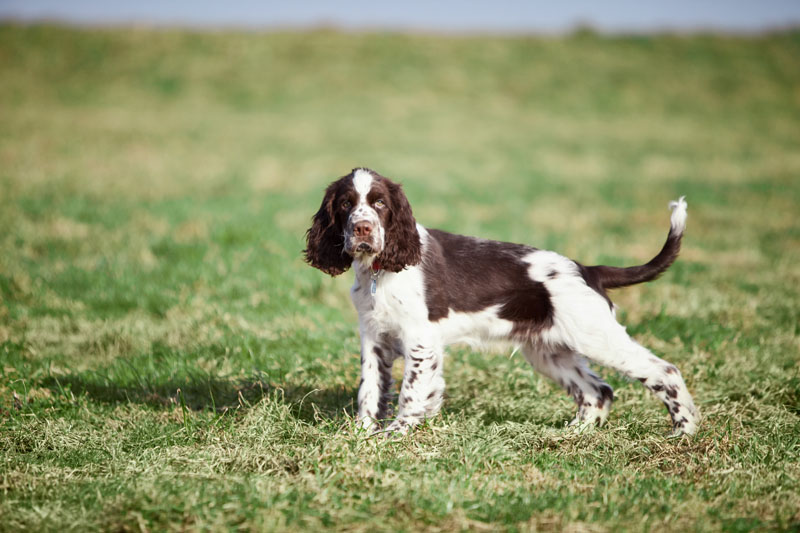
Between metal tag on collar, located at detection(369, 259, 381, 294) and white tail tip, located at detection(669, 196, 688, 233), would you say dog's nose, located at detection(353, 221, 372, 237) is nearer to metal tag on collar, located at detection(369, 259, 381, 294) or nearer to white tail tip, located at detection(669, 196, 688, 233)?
metal tag on collar, located at detection(369, 259, 381, 294)

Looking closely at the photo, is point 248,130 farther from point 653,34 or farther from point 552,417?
point 653,34

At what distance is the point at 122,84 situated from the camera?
2848cm

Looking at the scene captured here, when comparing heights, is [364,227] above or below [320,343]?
above

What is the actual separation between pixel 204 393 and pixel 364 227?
179 centimetres

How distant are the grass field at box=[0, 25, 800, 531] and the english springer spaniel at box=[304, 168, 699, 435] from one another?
0.24m

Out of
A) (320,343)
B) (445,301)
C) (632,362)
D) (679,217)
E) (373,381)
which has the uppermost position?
(679,217)

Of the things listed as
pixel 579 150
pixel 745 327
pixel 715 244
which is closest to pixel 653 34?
pixel 579 150

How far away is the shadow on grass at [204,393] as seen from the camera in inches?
183

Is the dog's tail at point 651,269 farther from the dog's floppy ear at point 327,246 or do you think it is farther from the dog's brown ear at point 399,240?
the dog's floppy ear at point 327,246

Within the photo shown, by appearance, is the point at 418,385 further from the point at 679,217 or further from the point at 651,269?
the point at 679,217

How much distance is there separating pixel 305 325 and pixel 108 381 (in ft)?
5.80

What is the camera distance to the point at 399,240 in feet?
13.5

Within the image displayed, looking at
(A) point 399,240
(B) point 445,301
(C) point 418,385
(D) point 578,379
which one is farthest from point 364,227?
(D) point 578,379

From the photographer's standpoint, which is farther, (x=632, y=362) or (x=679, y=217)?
(x=679, y=217)
